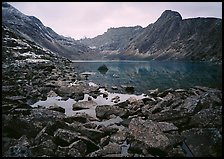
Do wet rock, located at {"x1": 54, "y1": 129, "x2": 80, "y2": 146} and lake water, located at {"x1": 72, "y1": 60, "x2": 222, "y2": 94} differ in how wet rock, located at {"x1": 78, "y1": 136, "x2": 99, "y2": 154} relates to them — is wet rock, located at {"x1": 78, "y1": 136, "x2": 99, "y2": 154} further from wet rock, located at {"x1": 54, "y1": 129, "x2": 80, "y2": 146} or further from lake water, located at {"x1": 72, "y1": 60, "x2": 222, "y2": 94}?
lake water, located at {"x1": 72, "y1": 60, "x2": 222, "y2": 94}

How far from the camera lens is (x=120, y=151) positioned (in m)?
12.3

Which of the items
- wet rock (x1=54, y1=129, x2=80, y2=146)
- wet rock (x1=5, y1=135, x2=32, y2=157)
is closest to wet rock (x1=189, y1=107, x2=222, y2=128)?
wet rock (x1=54, y1=129, x2=80, y2=146)

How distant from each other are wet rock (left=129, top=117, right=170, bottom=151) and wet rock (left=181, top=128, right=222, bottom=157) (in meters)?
1.43

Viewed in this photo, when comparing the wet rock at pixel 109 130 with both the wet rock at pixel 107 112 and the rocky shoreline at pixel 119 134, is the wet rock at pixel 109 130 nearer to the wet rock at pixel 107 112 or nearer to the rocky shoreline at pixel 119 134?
the rocky shoreline at pixel 119 134

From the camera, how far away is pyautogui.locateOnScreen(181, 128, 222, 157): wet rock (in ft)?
38.0

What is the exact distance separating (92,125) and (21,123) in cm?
485

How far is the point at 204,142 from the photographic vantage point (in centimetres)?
1214

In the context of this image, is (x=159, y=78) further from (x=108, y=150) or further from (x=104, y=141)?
(x=108, y=150)

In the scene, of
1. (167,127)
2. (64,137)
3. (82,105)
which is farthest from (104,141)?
(82,105)

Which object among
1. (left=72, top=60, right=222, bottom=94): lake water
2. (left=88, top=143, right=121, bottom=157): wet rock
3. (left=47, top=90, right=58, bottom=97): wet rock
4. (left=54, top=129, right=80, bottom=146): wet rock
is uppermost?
(left=72, top=60, right=222, bottom=94): lake water

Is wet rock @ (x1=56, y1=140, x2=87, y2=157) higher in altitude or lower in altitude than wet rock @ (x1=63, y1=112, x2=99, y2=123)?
lower

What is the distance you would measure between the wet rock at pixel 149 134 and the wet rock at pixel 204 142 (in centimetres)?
143

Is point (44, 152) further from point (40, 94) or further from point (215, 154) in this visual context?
point (40, 94)

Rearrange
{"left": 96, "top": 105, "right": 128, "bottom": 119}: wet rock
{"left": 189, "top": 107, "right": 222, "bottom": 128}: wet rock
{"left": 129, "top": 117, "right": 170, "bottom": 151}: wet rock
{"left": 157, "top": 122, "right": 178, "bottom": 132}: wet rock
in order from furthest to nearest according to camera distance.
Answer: {"left": 96, "top": 105, "right": 128, "bottom": 119}: wet rock
{"left": 189, "top": 107, "right": 222, "bottom": 128}: wet rock
{"left": 157, "top": 122, "right": 178, "bottom": 132}: wet rock
{"left": 129, "top": 117, "right": 170, "bottom": 151}: wet rock
